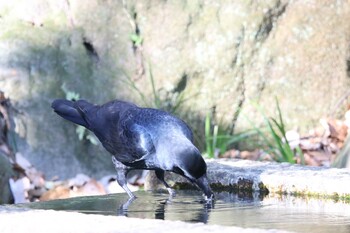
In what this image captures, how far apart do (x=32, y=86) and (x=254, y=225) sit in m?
3.82

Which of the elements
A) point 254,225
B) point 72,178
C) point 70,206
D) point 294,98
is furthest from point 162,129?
point 294,98

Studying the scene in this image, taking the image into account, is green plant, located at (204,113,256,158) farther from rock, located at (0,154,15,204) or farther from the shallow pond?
the shallow pond

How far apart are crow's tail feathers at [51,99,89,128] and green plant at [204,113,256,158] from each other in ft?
5.60

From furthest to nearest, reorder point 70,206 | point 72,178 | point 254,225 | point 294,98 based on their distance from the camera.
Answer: point 294,98 → point 72,178 → point 70,206 → point 254,225

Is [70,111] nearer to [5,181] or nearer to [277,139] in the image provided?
[5,181]

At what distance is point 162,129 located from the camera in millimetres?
4664

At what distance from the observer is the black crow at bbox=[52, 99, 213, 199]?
4.43 m

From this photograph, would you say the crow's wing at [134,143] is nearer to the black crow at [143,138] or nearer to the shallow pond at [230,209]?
the black crow at [143,138]

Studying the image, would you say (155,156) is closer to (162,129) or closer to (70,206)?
(162,129)

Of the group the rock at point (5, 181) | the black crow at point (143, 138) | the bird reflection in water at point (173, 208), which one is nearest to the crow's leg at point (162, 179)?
the black crow at point (143, 138)

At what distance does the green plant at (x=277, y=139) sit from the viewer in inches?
259

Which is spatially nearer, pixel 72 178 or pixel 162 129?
pixel 162 129

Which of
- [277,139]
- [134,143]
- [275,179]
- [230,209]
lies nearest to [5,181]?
[134,143]

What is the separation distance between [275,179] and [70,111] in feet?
4.58
